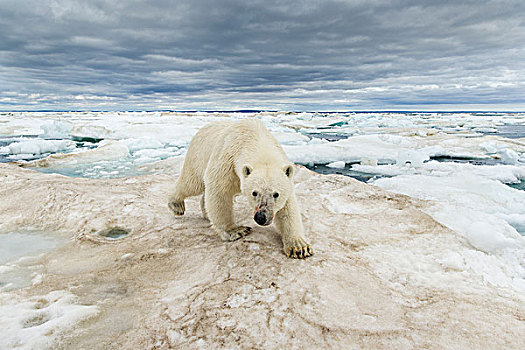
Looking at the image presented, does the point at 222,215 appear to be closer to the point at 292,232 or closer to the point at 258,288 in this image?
the point at 292,232

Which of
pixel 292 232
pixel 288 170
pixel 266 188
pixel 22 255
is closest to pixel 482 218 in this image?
pixel 292 232

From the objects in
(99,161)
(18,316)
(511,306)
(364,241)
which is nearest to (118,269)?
(18,316)

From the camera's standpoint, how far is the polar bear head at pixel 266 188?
2.35 meters

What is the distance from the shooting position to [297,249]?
103 inches

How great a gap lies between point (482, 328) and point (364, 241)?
1.38 metres

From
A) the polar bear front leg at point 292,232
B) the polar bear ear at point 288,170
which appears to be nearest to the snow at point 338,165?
the polar bear front leg at point 292,232

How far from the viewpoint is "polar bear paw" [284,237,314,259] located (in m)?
2.60

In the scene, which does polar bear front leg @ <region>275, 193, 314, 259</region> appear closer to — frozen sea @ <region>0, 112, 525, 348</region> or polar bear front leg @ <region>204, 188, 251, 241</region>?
polar bear front leg @ <region>204, 188, 251, 241</region>

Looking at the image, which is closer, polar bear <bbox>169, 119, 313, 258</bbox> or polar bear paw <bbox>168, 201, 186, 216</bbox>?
polar bear <bbox>169, 119, 313, 258</bbox>

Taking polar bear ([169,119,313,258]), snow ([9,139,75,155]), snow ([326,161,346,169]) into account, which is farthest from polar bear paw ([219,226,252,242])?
snow ([9,139,75,155])

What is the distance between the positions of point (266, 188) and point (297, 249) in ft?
1.99

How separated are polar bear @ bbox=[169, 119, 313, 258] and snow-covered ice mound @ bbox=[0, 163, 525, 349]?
0.57ft

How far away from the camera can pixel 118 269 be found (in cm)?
252

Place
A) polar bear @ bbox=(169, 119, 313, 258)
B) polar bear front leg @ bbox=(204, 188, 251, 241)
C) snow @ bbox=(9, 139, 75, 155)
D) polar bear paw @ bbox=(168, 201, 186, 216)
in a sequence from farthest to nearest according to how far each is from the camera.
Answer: snow @ bbox=(9, 139, 75, 155)
polar bear paw @ bbox=(168, 201, 186, 216)
polar bear front leg @ bbox=(204, 188, 251, 241)
polar bear @ bbox=(169, 119, 313, 258)
